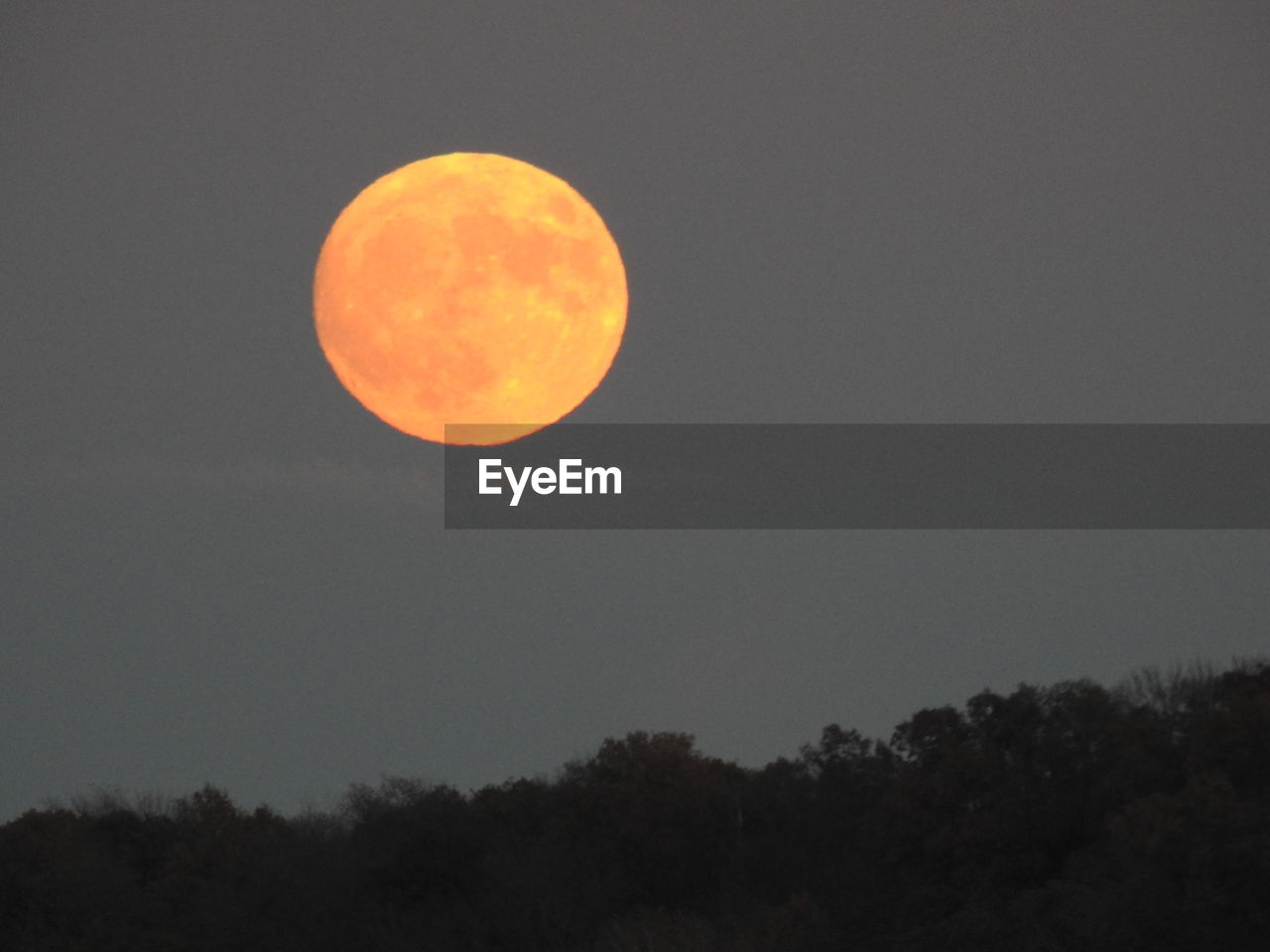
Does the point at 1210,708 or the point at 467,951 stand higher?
the point at 1210,708

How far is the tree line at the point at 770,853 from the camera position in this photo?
131 feet

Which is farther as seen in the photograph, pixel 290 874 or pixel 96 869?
pixel 96 869

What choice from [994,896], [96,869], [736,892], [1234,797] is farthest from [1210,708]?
[96,869]

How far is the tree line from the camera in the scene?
39875mm

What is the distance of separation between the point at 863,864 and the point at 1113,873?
1145cm

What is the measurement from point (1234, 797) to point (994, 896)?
822 cm

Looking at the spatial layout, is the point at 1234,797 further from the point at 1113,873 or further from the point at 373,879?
the point at 373,879

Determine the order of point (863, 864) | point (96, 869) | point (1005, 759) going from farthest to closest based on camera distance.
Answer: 1. point (96, 869)
2. point (863, 864)
3. point (1005, 759)

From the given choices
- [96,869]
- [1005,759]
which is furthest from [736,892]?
[96,869]

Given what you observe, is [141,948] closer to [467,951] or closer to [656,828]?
[467,951]

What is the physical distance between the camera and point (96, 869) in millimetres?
63594

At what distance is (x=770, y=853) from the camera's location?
58.3m

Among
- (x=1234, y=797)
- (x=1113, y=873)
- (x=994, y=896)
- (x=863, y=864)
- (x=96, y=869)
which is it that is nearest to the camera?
(x=1234, y=797)

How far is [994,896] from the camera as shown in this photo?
44500mm
